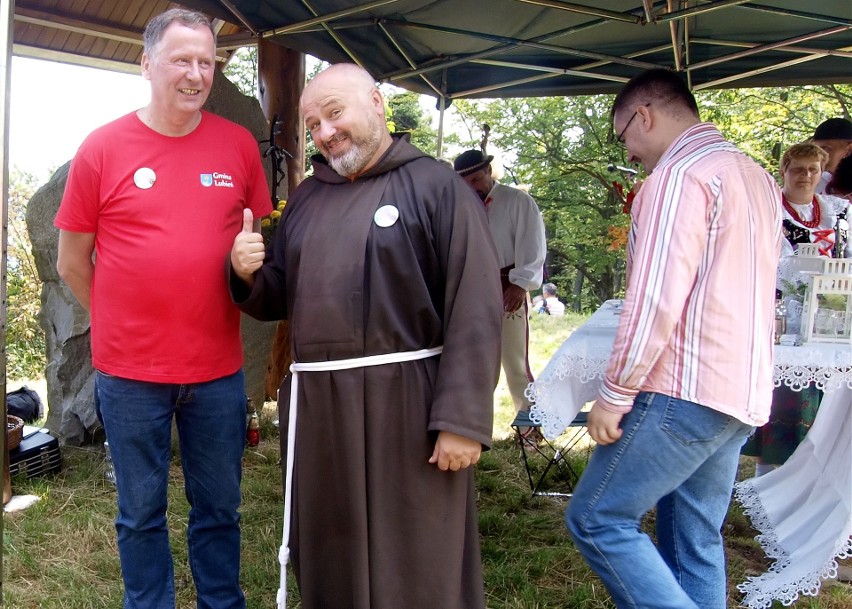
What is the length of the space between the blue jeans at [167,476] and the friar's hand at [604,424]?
1.14 metres

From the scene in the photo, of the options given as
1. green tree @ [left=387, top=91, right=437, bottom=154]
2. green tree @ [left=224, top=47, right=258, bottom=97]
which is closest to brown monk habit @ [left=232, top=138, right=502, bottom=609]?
green tree @ [left=387, top=91, right=437, bottom=154]

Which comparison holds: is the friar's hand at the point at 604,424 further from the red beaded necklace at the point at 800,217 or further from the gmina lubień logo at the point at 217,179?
the red beaded necklace at the point at 800,217

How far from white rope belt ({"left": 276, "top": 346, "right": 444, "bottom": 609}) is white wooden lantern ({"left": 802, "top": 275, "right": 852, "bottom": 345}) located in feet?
4.30

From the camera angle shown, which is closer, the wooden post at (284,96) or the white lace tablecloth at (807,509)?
the white lace tablecloth at (807,509)

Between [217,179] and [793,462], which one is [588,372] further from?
[793,462]

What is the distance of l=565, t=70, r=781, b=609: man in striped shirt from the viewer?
177 cm

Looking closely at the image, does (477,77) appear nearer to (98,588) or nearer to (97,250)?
(97,250)

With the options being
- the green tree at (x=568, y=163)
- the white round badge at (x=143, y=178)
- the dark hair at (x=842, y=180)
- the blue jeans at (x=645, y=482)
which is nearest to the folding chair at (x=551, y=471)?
the dark hair at (x=842, y=180)

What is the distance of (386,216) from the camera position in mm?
1971

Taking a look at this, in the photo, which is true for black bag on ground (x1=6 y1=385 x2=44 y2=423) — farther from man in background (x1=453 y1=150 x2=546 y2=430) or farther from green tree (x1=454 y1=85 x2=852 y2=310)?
green tree (x1=454 y1=85 x2=852 y2=310)

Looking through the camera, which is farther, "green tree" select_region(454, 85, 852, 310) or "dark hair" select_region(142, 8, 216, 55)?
"green tree" select_region(454, 85, 852, 310)

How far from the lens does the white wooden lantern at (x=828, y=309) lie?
7.88ft

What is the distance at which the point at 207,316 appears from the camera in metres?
2.22

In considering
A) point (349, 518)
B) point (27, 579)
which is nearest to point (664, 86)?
point (349, 518)
